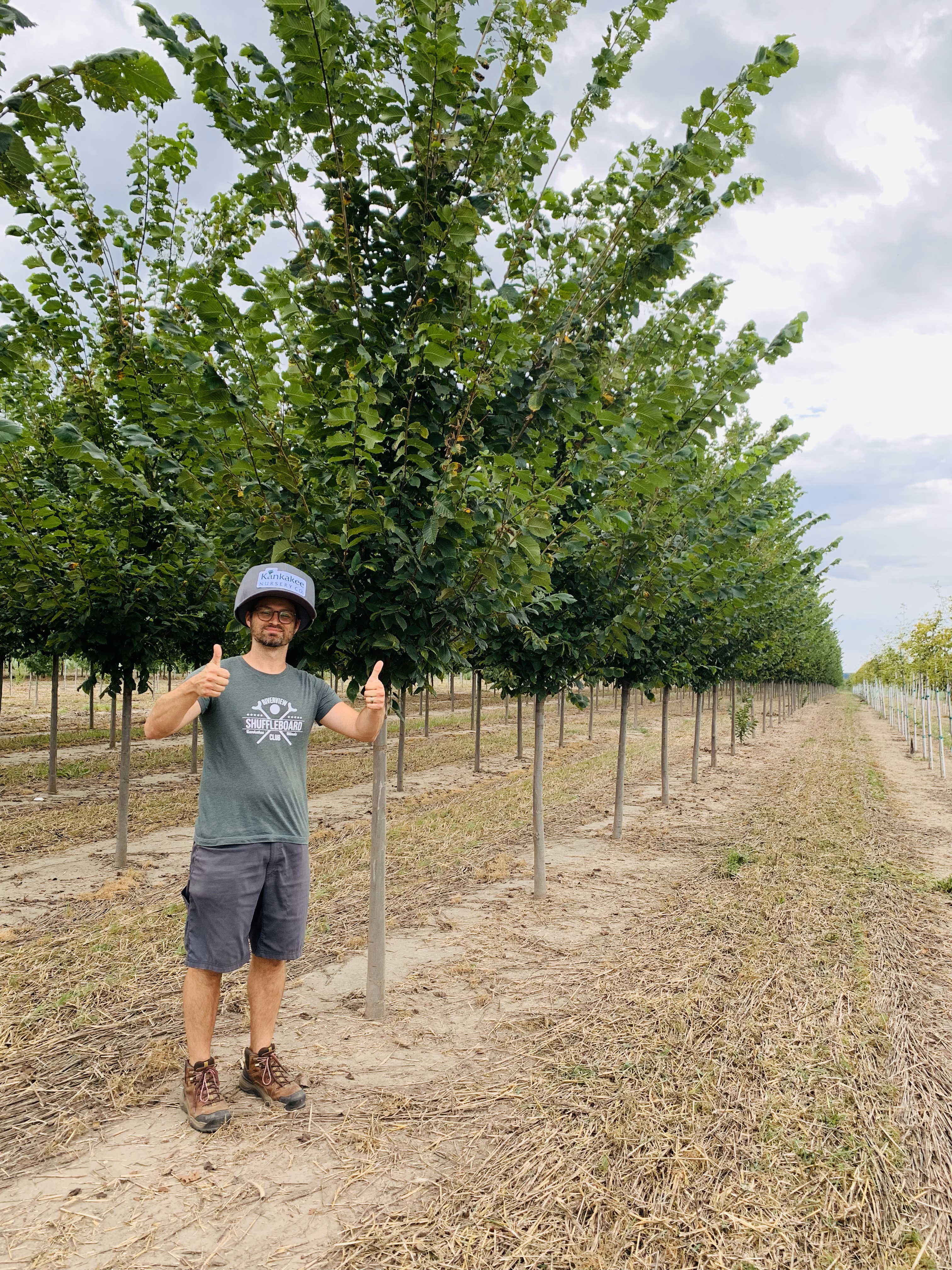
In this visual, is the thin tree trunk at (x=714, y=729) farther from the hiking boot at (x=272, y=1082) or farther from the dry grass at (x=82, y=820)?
the hiking boot at (x=272, y=1082)

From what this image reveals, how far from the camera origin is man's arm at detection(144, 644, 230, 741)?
10.4 ft

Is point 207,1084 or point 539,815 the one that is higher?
point 539,815

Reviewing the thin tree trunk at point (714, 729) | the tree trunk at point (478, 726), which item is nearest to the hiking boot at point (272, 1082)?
the tree trunk at point (478, 726)

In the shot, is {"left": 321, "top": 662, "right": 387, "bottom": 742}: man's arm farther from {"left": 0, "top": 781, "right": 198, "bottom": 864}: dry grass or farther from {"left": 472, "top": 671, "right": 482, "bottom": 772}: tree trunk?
{"left": 472, "top": 671, "right": 482, "bottom": 772}: tree trunk

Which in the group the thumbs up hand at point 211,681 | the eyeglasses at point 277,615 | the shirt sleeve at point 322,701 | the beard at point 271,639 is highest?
the eyeglasses at point 277,615

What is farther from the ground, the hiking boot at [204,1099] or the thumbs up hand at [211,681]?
the thumbs up hand at [211,681]

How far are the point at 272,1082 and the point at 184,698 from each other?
6.44 ft

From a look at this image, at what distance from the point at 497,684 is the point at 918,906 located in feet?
15.8

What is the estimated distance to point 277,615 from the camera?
367 cm

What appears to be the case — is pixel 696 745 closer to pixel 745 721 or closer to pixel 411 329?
pixel 745 721

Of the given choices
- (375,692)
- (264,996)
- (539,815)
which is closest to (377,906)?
(264,996)

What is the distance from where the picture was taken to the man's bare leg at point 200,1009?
3.46 metres

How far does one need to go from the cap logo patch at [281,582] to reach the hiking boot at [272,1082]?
2245 millimetres

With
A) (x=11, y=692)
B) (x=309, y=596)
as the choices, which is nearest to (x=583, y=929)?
(x=309, y=596)
